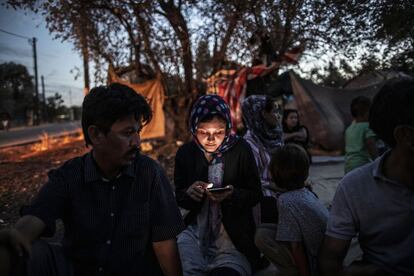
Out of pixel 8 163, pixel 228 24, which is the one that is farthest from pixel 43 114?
pixel 228 24

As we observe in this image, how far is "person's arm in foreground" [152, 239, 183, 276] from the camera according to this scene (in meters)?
1.79

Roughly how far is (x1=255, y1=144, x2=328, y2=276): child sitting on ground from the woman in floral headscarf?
12.0 inches

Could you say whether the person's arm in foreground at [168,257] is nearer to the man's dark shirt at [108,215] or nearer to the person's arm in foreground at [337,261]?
the man's dark shirt at [108,215]

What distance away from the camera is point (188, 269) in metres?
2.37

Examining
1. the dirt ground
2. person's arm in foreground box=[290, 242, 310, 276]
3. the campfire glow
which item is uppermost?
person's arm in foreground box=[290, 242, 310, 276]

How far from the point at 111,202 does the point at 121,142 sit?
314 mm

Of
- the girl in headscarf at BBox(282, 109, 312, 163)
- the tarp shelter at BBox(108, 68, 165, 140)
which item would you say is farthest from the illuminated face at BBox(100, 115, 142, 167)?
the tarp shelter at BBox(108, 68, 165, 140)

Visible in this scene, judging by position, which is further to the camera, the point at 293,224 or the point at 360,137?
the point at 360,137

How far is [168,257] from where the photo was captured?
5.89 feet

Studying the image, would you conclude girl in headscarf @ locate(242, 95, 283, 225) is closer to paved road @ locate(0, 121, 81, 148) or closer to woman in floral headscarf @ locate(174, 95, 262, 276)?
woman in floral headscarf @ locate(174, 95, 262, 276)

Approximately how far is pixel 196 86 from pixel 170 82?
783mm

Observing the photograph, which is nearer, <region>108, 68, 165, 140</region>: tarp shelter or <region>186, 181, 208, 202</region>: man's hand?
<region>186, 181, 208, 202</region>: man's hand

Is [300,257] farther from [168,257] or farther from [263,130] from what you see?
[263,130]

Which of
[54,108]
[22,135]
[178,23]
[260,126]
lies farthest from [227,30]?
[54,108]
